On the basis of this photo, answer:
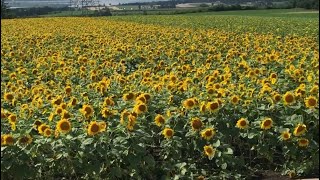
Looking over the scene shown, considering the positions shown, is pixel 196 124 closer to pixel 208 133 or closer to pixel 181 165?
pixel 208 133

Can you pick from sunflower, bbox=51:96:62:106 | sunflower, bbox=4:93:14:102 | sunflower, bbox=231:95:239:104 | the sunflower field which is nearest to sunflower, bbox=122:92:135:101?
the sunflower field

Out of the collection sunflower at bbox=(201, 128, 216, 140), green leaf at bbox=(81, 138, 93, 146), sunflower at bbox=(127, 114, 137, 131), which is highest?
sunflower at bbox=(127, 114, 137, 131)

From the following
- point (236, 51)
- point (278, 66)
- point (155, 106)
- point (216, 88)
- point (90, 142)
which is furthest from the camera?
point (236, 51)

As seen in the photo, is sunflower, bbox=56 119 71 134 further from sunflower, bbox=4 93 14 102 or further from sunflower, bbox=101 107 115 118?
sunflower, bbox=4 93 14 102

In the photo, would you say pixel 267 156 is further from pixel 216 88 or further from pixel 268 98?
pixel 216 88

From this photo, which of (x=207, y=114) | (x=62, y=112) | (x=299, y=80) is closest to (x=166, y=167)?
(x=207, y=114)

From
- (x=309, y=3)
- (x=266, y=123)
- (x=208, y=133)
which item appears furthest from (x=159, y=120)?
(x=309, y=3)

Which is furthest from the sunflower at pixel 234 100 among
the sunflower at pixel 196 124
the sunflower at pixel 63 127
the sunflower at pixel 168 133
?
the sunflower at pixel 63 127

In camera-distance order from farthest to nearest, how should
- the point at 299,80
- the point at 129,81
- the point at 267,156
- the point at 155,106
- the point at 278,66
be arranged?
the point at 278,66 < the point at 129,81 < the point at 299,80 < the point at 155,106 < the point at 267,156

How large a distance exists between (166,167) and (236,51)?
5.20 m

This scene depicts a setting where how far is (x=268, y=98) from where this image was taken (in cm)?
470

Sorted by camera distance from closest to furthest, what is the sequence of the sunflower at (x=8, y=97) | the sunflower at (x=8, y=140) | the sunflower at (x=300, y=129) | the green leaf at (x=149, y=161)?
the sunflower at (x=8, y=140) < the green leaf at (x=149, y=161) < the sunflower at (x=300, y=129) < the sunflower at (x=8, y=97)

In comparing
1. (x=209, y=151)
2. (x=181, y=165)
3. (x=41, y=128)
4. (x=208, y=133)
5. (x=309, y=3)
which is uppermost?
(x=309, y=3)

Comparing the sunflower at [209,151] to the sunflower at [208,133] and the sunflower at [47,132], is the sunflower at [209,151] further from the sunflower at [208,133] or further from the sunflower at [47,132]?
the sunflower at [47,132]
